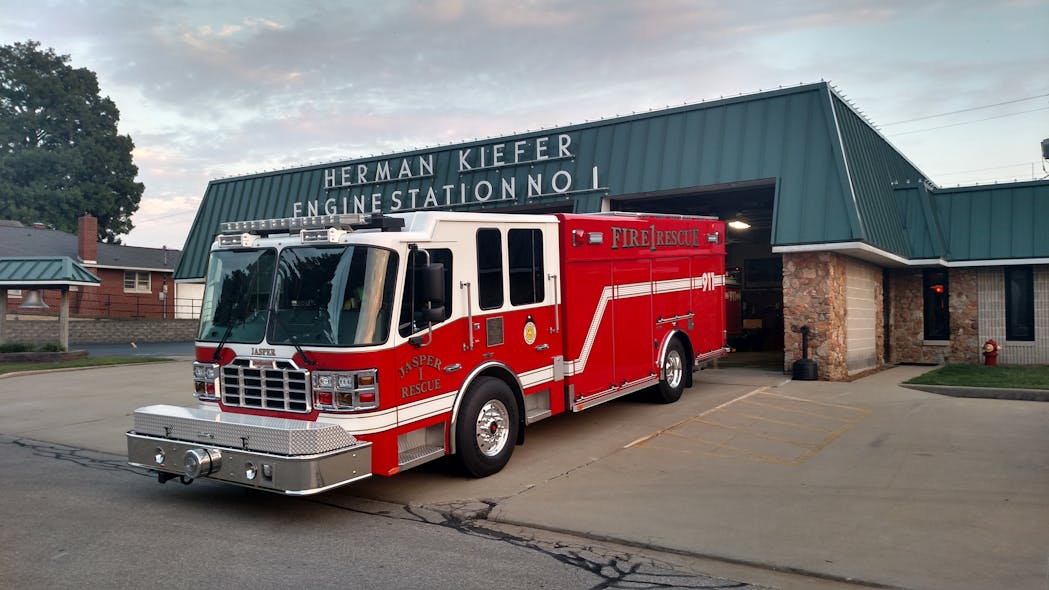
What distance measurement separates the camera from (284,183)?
23.3 metres

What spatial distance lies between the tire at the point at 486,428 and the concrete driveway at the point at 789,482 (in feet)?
0.69

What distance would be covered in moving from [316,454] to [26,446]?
6530 millimetres

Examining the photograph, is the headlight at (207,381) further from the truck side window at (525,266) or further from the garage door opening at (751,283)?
the garage door opening at (751,283)

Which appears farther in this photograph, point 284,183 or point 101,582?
point 284,183

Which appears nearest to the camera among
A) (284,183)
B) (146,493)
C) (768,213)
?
(146,493)

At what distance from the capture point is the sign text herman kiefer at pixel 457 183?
17922mm

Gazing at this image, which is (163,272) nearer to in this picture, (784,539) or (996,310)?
(996,310)

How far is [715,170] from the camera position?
15531 mm

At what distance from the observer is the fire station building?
47.8 feet

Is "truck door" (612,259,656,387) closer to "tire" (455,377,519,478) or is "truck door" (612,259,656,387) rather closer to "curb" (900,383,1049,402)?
"tire" (455,377,519,478)

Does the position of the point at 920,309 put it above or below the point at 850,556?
above

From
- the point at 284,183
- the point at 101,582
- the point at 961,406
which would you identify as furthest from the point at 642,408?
the point at 284,183

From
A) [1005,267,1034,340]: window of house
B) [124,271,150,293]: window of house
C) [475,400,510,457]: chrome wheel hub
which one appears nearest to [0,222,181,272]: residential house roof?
[124,271,150,293]: window of house

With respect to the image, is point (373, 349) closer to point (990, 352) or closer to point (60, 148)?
point (990, 352)
